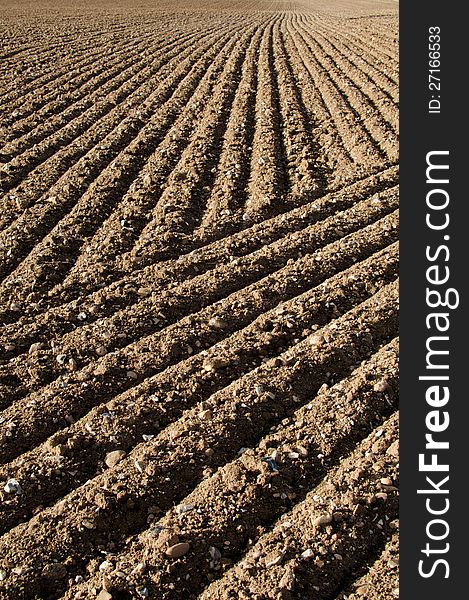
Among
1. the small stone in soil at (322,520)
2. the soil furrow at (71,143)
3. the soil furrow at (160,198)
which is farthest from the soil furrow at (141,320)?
the soil furrow at (71,143)

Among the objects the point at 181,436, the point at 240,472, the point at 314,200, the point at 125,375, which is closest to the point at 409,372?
the point at 240,472

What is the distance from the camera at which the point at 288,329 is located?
4.79 m

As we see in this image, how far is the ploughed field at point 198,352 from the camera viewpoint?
10.6 feet

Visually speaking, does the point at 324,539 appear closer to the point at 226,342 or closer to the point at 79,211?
the point at 226,342

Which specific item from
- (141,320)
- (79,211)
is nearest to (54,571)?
(141,320)

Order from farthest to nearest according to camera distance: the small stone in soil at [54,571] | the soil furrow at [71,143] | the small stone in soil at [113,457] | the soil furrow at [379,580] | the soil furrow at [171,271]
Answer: the soil furrow at [71,143]
the soil furrow at [171,271]
the small stone in soil at [113,457]
the small stone in soil at [54,571]
the soil furrow at [379,580]

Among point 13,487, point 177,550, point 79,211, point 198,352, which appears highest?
point 79,211

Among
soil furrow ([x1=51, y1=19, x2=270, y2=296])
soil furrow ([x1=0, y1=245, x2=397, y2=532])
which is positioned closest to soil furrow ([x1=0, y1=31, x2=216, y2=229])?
soil furrow ([x1=51, y1=19, x2=270, y2=296])

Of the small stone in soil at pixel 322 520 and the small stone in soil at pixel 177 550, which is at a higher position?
the small stone in soil at pixel 322 520

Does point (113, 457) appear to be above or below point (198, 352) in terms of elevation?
below

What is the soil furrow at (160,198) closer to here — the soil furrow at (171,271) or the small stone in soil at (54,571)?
the soil furrow at (171,271)

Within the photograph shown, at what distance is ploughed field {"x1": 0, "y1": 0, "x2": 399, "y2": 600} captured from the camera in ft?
10.6

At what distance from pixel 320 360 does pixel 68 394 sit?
5.55 ft

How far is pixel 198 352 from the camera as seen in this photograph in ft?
15.1
